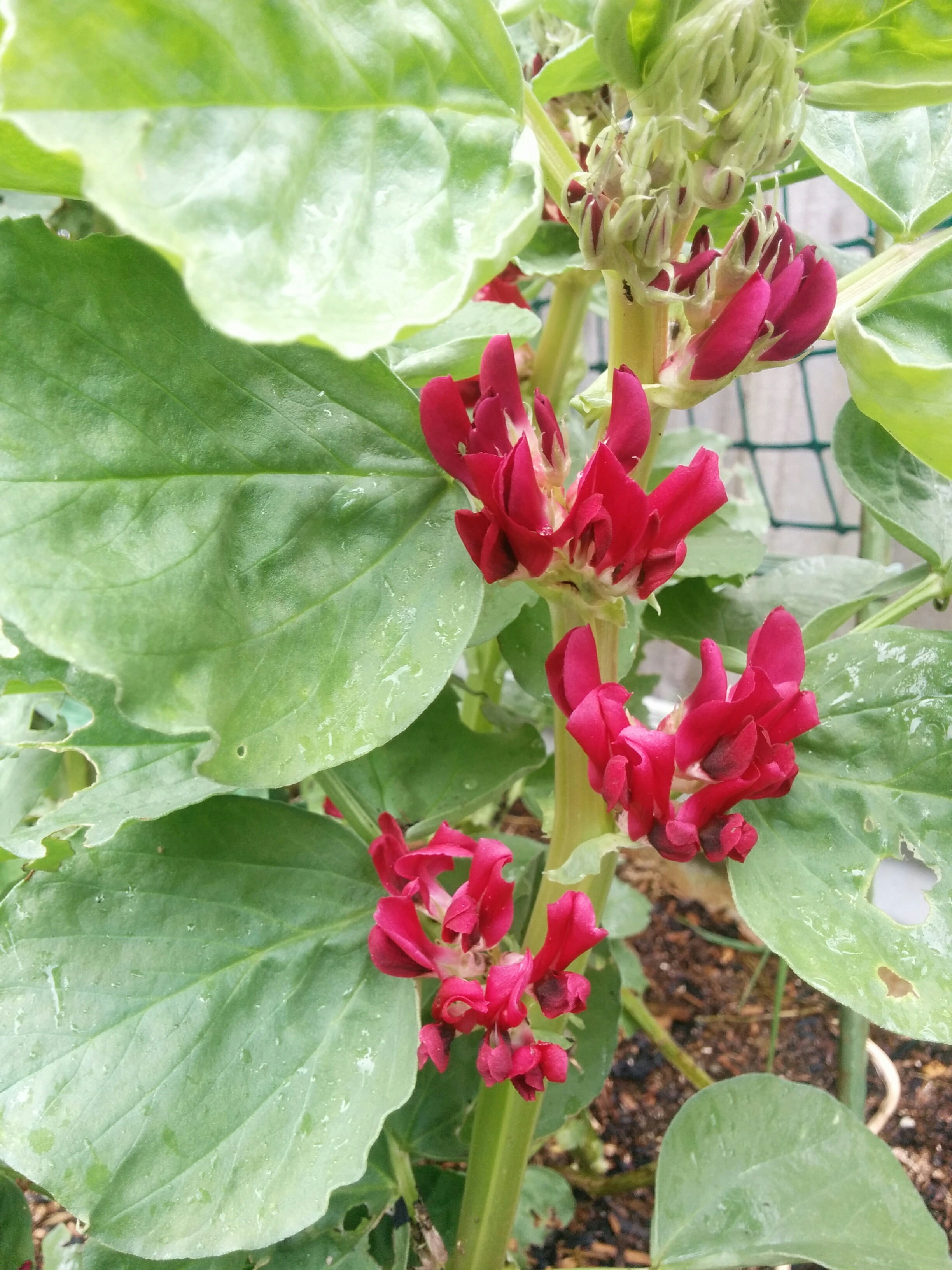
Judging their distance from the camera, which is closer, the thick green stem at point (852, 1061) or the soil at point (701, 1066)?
the thick green stem at point (852, 1061)

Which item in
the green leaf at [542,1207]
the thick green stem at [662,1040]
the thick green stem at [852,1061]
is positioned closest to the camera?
the thick green stem at [852,1061]

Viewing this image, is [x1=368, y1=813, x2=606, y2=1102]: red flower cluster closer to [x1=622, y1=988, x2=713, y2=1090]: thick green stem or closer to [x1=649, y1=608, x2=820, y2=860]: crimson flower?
[x1=649, y1=608, x2=820, y2=860]: crimson flower

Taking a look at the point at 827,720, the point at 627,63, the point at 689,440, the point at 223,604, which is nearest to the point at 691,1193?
the point at 827,720

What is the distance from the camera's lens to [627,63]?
351 millimetres

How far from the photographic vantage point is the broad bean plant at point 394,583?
0.88 feet

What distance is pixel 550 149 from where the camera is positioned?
Answer: 0.40m

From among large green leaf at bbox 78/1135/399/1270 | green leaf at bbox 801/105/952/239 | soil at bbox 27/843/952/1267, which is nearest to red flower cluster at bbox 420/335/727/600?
green leaf at bbox 801/105/952/239

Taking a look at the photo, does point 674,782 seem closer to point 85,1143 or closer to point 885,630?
point 885,630

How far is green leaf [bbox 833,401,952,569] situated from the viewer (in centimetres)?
58

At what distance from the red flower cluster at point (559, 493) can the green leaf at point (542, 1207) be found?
634mm

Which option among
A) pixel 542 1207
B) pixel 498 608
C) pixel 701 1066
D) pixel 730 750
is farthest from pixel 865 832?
pixel 701 1066

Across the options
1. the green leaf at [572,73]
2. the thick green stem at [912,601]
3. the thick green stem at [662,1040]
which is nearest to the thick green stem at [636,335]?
the green leaf at [572,73]

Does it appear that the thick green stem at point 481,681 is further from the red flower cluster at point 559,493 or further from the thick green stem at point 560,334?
the red flower cluster at point 559,493

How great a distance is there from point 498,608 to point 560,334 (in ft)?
0.77
